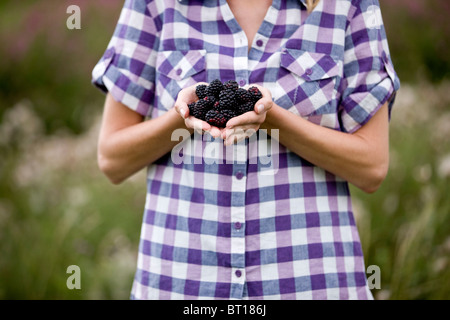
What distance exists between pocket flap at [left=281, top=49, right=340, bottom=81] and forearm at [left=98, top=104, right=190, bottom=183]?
373mm

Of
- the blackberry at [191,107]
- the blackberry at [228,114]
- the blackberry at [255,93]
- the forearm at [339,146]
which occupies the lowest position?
the forearm at [339,146]

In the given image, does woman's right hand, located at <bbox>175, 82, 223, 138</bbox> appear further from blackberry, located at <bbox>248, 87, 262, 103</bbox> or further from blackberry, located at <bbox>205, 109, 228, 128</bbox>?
blackberry, located at <bbox>248, 87, 262, 103</bbox>

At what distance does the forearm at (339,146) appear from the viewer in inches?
62.5

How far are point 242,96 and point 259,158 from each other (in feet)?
0.88

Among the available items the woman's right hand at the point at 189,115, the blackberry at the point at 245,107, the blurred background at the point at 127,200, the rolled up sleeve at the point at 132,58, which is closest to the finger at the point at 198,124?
the woman's right hand at the point at 189,115

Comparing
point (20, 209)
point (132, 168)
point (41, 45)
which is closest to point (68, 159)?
point (20, 209)

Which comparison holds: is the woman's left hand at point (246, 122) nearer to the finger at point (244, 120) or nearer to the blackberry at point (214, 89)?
the finger at point (244, 120)

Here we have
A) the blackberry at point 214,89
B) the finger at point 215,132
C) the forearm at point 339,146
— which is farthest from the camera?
the forearm at point 339,146

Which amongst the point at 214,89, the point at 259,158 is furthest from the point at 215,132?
the point at 259,158

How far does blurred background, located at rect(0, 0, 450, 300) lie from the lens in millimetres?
2959

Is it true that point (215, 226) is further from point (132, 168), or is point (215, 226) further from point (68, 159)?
point (68, 159)

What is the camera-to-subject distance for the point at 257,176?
1.64 metres

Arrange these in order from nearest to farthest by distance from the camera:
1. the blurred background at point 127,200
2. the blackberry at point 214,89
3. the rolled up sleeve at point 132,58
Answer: the blackberry at point 214,89, the rolled up sleeve at point 132,58, the blurred background at point 127,200
